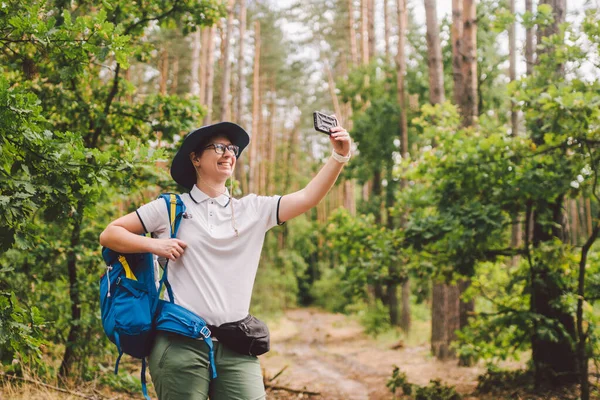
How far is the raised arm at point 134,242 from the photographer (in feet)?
7.91

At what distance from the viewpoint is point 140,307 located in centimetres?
245

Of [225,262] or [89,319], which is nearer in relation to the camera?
[225,262]

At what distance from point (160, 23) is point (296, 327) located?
18.4m

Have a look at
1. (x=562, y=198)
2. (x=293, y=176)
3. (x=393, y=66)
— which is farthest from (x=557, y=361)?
(x=293, y=176)

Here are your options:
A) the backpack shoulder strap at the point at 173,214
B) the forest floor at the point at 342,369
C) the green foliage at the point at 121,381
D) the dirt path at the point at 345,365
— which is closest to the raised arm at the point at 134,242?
the backpack shoulder strap at the point at 173,214

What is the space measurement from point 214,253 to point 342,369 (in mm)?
9967

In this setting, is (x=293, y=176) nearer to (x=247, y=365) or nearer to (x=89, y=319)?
(x=89, y=319)

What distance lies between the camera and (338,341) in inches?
698

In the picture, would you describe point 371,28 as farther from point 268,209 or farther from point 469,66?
point 268,209

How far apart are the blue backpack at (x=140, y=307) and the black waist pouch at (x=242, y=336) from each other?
2.9 inches

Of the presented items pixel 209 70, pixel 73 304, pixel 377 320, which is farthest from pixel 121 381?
pixel 377 320

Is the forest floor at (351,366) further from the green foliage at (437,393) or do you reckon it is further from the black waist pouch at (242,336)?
the black waist pouch at (242,336)

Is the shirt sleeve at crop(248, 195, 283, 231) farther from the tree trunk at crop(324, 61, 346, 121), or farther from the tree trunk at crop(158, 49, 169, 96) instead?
the tree trunk at crop(324, 61, 346, 121)

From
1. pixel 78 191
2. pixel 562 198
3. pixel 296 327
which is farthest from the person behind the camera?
pixel 296 327
